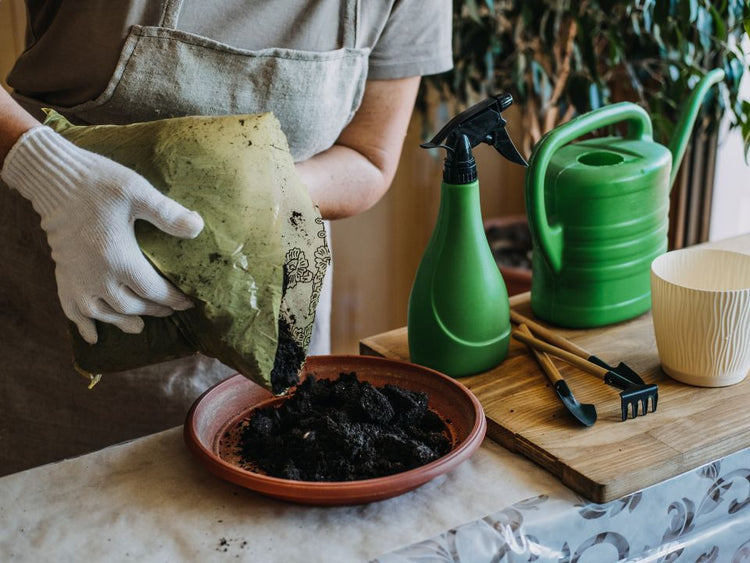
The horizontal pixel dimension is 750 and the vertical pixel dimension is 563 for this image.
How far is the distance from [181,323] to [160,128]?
0.68 feet

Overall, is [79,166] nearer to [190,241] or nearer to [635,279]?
[190,241]

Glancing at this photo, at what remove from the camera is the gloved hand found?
2.73 feet

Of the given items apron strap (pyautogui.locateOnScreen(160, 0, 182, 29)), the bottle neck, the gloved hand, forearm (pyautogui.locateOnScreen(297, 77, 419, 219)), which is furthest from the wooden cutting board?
apron strap (pyautogui.locateOnScreen(160, 0, 182, 29))

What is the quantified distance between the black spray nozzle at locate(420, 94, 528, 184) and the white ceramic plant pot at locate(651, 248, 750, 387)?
263 millimetres

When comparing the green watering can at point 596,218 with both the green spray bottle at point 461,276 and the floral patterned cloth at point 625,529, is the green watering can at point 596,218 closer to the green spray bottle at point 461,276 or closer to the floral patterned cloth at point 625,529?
the green spray bottle at point 461,276

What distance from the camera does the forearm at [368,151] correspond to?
141 cm

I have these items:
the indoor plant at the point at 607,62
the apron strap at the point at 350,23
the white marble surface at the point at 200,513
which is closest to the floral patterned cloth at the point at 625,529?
the white marble surface at the point at 200,513

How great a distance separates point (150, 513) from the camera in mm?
888

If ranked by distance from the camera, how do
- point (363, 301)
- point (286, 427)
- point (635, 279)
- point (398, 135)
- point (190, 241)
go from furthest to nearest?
1. point (363, 301)
2. point (398, 135)
3. point (635, 279)
4. point (286, 427)
5. point (190, 241)

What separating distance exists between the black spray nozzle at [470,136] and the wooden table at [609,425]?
285 millimetres

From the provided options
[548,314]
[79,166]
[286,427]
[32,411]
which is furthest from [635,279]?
[32,411]

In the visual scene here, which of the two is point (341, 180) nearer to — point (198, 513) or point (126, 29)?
point (126, 29)

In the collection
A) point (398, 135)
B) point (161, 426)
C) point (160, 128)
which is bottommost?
point (161, 426)

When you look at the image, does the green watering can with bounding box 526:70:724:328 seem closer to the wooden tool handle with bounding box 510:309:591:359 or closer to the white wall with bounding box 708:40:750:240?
the wooden tool handle with bounding box 510:309:591:359
